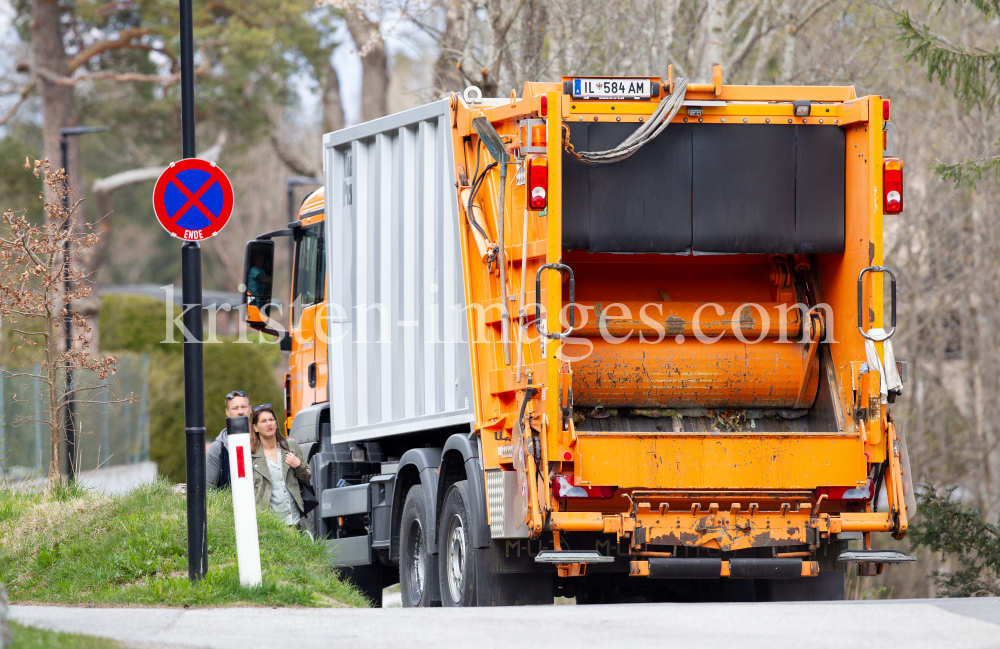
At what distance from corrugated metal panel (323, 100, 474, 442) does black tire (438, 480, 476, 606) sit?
0.49 meters

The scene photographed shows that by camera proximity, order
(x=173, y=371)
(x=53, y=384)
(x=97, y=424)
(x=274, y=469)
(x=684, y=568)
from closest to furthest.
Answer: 1. (x=684, y=568)
2. (x=53, y=384)
3. (x=274, y=469)
4. (x=97, y=424)
5. (x=173, y=371)

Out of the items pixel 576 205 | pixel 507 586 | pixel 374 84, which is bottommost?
pixel 507 586

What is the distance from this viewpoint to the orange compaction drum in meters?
8.40

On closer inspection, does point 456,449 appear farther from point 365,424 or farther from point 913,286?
point 913,286

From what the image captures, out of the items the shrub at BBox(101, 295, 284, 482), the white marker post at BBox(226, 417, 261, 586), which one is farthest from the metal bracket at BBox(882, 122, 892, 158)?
the shrub at BBox(101, 295, 284, 482)

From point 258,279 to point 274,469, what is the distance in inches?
Answer: 80.8

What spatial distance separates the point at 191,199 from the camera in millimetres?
8125

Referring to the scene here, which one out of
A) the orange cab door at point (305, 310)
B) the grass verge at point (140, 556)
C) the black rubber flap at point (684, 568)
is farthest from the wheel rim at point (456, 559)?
the orange cab door at point (305, 310)

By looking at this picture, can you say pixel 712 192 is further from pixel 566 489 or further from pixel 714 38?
pixel 714 38

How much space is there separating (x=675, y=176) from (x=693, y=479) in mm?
1722

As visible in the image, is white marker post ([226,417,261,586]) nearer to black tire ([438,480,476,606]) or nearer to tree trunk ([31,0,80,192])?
black tire ([438,480,476,606])

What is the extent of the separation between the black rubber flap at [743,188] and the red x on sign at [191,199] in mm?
2753

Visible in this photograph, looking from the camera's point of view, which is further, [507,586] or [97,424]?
[97,424]

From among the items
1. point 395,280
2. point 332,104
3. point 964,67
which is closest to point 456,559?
point 395,280
